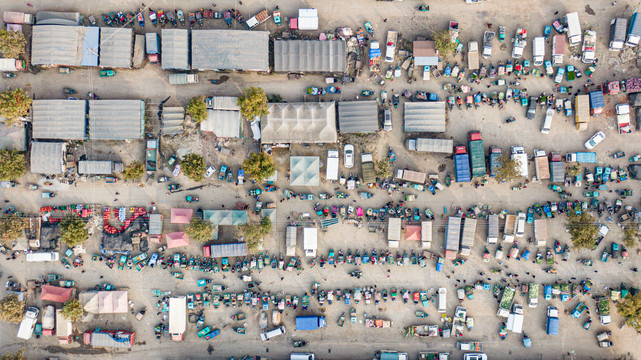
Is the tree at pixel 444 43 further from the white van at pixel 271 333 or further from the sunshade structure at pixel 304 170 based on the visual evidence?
the white van at pixel 271 333

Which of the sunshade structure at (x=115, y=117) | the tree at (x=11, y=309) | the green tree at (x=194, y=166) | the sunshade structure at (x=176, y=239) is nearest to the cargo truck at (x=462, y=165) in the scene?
the green tree at (x=194, y=166)

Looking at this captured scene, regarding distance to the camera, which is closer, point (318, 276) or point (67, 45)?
point (67, 45)

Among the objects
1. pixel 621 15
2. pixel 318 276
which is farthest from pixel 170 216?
pixel 621 15

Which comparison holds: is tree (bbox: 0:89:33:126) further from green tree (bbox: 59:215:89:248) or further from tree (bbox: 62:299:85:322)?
tree (bbox: 62:299:85:322)

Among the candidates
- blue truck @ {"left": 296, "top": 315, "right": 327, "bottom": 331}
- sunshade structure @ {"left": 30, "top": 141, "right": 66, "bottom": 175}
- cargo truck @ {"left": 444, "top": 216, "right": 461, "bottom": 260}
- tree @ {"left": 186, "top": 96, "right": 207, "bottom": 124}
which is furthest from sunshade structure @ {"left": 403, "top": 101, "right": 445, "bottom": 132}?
sunshade structure @ {"left": 30, "top": 141, "right": 66, "bottom": 175}

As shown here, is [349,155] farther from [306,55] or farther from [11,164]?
[11,164]

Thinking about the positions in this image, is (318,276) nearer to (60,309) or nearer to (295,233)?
(295,233)

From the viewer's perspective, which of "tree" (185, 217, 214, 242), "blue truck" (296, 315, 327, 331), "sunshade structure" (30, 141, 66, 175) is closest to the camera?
"tree" (185, 217, 214, 242)
